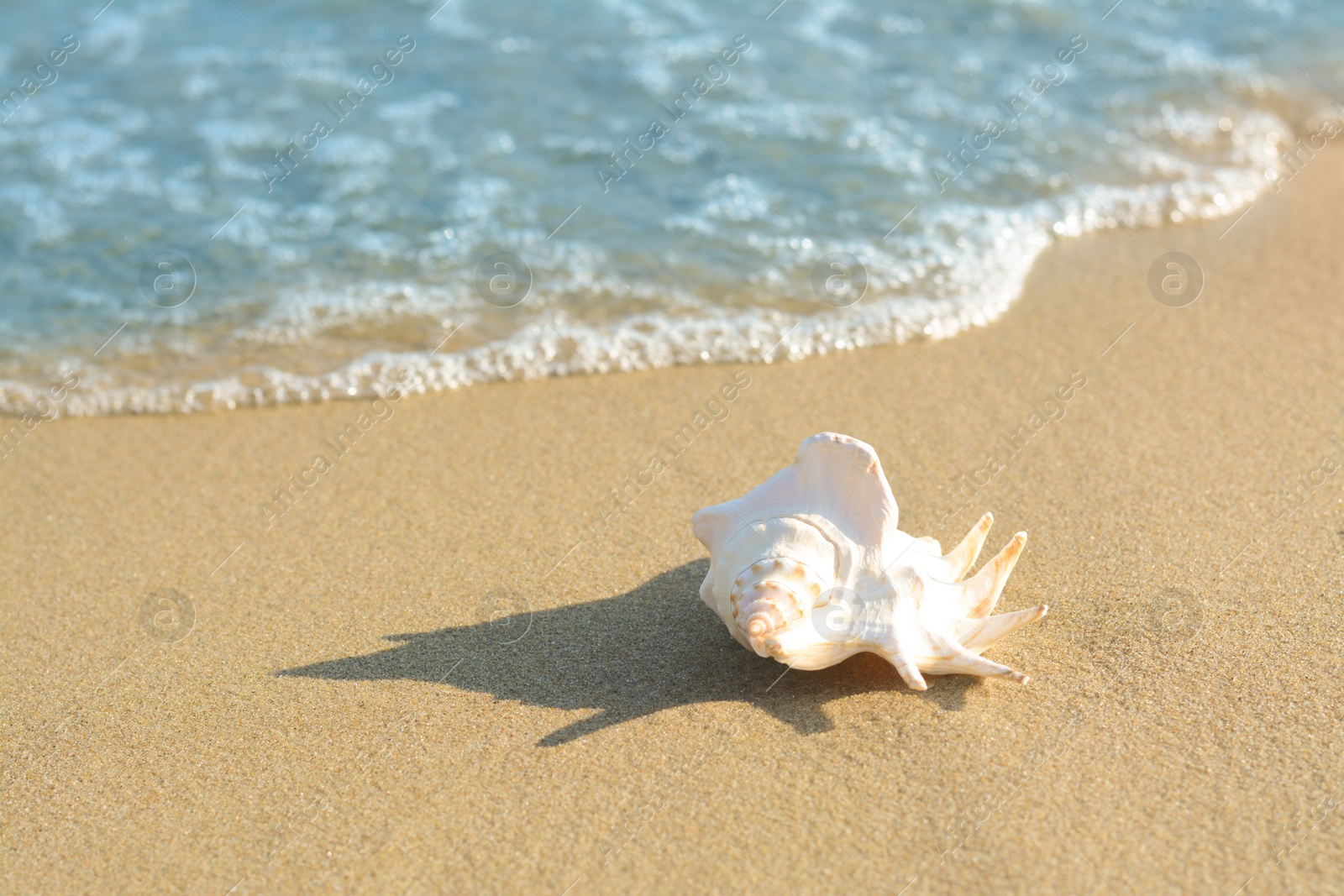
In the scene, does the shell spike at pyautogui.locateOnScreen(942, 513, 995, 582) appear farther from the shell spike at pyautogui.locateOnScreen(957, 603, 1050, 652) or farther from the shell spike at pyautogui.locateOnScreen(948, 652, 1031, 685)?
the shell spike at pyautogui.locateOnScreen(948, 652, 1031, 685)

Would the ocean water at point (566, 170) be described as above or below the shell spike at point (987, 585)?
below

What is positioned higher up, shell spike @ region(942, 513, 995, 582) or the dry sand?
shell spike @ region(942, 513, 995, 582)

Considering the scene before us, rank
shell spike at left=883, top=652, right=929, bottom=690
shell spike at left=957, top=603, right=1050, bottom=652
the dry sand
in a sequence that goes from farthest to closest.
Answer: shell spike at left=957, top=603, right=1050, bottom=652, shell spike at left=883, top=652, right=929, bottom=690, the dry sand

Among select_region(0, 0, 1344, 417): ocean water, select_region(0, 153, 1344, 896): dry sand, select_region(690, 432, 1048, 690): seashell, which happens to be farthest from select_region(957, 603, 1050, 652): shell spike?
select_region(0, 0, 1344, 417): ocean water

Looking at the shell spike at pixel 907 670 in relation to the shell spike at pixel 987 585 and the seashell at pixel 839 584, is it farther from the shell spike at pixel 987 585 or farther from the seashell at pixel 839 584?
the shell spike at pixel 987 585

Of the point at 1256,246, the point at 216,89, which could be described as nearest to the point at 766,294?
the point at 1256,246

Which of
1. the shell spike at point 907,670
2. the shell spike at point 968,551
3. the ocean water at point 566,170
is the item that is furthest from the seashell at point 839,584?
the ocean water at point 566,170
